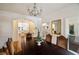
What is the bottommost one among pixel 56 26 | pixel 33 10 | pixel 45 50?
pixel 45 50

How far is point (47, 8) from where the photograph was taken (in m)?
2.40

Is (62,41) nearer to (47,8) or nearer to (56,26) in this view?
(56,26)

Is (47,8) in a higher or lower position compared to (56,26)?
higher

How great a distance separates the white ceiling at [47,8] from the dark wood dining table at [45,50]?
56cm

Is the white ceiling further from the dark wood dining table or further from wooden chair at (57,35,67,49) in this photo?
the dark wood dining table

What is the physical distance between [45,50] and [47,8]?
759mm

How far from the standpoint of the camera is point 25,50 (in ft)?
7.85

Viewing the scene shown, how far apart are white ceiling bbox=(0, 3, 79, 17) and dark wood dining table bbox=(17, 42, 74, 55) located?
0.56 meters

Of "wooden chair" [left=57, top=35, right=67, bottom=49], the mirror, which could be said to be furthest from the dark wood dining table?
the mirror

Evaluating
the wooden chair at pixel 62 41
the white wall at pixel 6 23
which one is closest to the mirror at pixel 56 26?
the wooden chair at pixel 62 41

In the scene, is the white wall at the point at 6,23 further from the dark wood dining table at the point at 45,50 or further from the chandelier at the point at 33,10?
the dark wood dining table at the point at 45,50

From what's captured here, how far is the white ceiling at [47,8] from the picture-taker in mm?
2377

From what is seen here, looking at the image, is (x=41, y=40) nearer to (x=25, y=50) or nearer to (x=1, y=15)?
(x=25, y=50)

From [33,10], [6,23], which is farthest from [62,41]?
[6,23]
